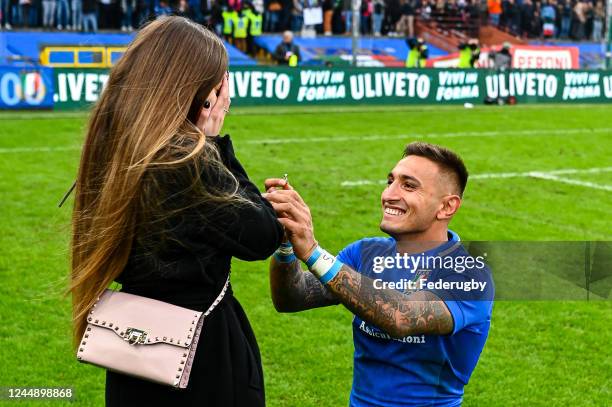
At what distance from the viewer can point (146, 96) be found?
252cm

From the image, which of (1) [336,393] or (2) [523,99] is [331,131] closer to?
(2) [523,99]

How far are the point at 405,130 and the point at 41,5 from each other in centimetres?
1475

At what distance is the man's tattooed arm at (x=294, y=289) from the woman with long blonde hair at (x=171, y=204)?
0.41 m

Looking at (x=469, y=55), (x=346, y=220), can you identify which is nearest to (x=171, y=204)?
(x=346, y=220)

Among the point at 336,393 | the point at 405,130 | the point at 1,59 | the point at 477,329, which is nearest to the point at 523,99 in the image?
the point at 405,130

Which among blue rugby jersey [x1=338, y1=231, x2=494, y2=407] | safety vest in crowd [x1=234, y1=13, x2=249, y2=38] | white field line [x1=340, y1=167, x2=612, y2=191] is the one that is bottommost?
white field line [x1=340, y1=167, x2=612, y2=191]

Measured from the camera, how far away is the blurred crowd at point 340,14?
2831 cm

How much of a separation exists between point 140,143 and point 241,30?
28030 millimetres

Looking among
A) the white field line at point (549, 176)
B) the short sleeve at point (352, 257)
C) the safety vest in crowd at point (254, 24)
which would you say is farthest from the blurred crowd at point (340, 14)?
the short sleeve at point (352, 257)

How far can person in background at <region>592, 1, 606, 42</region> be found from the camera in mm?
38031

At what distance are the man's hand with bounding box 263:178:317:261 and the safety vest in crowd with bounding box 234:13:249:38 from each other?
27.8 meters

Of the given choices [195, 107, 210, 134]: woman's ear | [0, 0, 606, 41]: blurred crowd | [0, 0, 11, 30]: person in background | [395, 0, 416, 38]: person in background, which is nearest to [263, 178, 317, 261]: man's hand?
[195, 107, 210, 134]: woman's ear

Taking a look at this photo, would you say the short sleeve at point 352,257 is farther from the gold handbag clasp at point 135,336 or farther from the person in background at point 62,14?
the person in background at point 62,14

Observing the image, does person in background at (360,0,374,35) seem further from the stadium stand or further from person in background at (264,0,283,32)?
the stadium stand
